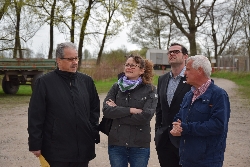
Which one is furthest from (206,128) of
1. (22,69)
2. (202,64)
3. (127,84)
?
(22,69)

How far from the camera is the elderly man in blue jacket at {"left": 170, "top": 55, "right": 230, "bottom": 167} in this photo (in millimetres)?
3027

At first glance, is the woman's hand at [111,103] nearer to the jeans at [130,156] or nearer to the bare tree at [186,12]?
the jeans at [130,156]

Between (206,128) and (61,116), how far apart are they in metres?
1.31

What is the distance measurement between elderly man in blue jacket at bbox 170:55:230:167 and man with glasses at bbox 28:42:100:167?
95 cm

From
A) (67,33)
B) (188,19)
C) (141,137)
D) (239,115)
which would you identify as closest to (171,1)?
(188,19)

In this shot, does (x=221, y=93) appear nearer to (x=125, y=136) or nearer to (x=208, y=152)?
(x=208, y=152)

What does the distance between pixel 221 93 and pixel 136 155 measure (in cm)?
112

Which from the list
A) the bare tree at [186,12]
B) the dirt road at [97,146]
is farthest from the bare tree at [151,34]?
the dirt road at [97,146]

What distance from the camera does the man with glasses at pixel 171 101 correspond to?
399 cm

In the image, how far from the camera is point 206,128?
3010 millimetres

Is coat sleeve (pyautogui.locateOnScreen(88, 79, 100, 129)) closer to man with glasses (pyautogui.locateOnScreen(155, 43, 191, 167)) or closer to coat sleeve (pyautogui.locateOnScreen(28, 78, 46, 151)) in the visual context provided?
coat sleeve (pyautogui.locateOnScreen(28, 78, 46, 151))

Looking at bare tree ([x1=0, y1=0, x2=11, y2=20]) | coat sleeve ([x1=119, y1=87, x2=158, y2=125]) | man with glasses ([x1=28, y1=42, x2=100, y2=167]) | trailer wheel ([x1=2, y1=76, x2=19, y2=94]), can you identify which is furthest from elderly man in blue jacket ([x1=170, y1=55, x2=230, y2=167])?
bare tree ([x1=0, y1=0, x2=11, y2=20])

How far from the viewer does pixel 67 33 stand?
87.3 feet

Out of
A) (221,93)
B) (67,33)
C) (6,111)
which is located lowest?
(6,111)
